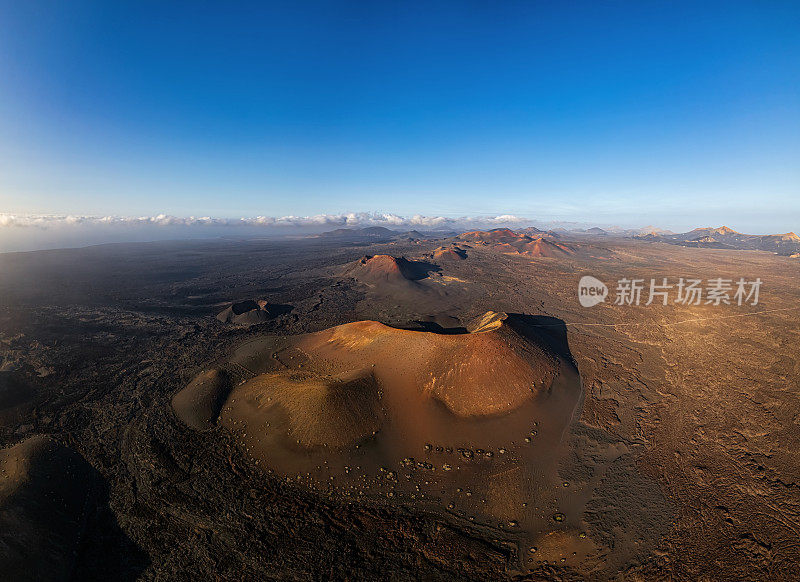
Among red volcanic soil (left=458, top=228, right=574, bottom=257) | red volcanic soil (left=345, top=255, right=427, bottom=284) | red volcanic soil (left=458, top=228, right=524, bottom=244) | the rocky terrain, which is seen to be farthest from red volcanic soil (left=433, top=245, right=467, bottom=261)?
the rocky terrain

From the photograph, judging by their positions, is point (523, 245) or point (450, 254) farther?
point (523, 245)

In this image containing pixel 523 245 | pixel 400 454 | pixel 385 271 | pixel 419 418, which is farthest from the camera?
pixel 523 245

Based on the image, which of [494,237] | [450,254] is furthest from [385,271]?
[494,237]

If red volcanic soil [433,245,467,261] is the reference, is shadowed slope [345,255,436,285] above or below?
below

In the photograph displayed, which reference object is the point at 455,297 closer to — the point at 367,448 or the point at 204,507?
the point at 367,448

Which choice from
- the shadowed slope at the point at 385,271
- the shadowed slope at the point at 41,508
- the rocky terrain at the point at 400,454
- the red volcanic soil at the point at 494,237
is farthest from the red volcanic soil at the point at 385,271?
the red volcanic soil at the point at 494,237

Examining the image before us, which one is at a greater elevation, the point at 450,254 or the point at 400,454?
the point at 450,254

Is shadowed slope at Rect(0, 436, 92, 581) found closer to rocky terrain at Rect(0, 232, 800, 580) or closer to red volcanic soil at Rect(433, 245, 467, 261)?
rocky terrain at Rect(0, 232, 800, 580)

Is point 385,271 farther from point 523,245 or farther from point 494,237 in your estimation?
point 494,237

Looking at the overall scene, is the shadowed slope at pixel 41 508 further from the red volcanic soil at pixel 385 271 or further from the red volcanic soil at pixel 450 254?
the red volcanic soil at pixel 450 254
